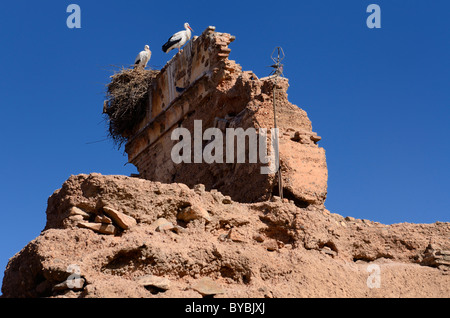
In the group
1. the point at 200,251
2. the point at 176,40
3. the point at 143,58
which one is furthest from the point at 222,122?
the point at 143,58

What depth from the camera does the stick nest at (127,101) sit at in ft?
36.7

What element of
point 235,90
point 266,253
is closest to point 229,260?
point 266,253

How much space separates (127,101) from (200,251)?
231 inches

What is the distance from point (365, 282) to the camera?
20.3 feet

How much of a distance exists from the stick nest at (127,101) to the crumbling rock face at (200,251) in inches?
187

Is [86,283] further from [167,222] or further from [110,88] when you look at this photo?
[110,88]

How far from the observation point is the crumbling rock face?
541cm

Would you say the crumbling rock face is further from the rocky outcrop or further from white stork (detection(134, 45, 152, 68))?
white stork (detection(134, 45, 152, 68))

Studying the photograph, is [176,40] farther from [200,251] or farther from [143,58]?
[200,251]

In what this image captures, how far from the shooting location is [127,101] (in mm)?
11250

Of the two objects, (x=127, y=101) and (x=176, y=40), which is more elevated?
(x=176, y=40)

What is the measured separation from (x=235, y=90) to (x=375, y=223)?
222 cm

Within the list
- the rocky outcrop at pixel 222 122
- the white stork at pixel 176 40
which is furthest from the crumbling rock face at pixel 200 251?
the white stork at pixel 176 40

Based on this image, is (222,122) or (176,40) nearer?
(222,122)
